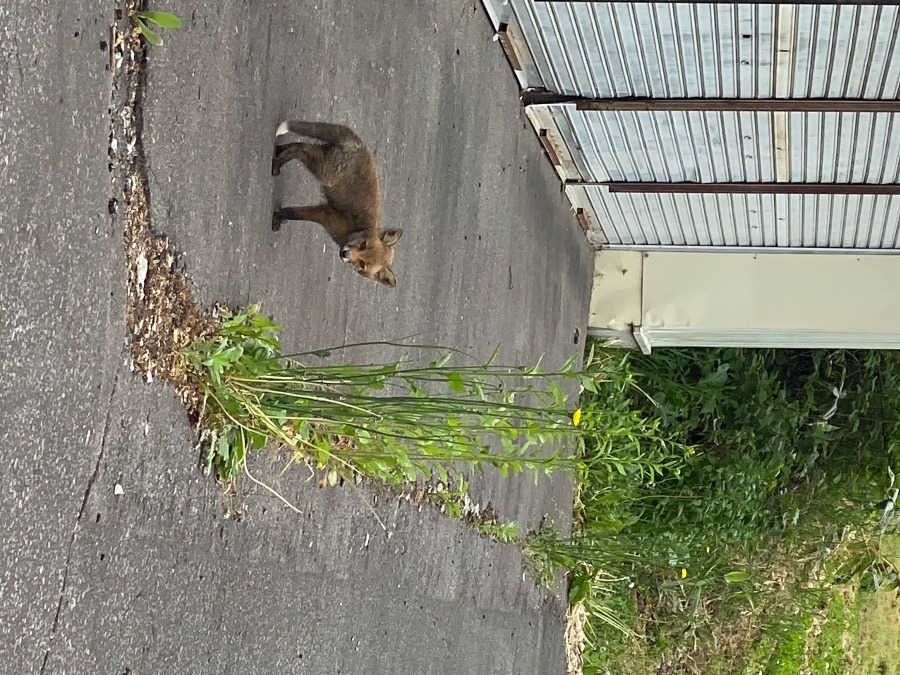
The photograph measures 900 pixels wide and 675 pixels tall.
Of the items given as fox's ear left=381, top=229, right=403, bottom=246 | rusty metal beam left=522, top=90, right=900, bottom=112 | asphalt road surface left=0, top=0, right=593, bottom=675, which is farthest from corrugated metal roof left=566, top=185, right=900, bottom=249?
fox's ear left=381, top=229, right=403, bottom=246

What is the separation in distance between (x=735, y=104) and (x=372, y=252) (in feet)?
8.41

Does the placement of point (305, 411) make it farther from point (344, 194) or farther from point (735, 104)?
point (735, 104)

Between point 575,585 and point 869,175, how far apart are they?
356cm

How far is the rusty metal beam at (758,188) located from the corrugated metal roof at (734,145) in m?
0.04

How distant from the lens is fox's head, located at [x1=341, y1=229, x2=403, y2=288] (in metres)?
3.79

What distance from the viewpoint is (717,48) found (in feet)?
16.2

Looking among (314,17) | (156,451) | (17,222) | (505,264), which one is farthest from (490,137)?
(17,222)

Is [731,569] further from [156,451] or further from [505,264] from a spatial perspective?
[156,451]

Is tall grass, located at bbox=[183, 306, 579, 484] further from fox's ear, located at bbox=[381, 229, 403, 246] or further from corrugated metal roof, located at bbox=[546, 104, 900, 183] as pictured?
corrugated metal roof, located at bbox=[546, 104, 900, 183]

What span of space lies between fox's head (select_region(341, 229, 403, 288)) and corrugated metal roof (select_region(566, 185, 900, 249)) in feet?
11.1

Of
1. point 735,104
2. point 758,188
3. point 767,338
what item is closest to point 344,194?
point 735,104

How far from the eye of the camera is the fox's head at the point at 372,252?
149 inches

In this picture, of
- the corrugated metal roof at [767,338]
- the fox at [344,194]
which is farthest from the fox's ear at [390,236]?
the corrugated metal roof at [767,338]

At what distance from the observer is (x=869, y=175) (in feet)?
20.3
